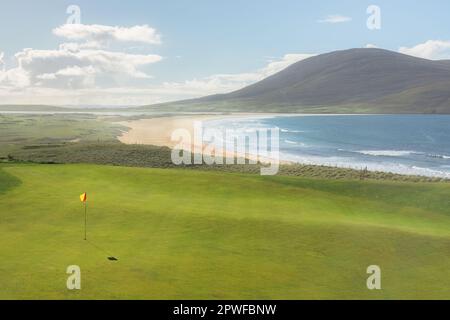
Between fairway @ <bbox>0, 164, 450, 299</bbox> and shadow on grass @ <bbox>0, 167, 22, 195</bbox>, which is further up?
shadow on grass @ <bbox>0, 167, 22, 195</bbox>

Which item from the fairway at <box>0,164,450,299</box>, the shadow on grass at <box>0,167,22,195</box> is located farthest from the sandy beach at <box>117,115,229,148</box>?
the fairway at <box>0,164,450,299</box>

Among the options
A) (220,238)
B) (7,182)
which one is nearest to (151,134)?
(7,182)

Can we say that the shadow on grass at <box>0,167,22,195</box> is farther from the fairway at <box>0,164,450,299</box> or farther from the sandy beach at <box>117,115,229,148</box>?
the sandy beach at <box>117,115,229,148</box>

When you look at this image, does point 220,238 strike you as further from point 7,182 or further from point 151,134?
point 151,134

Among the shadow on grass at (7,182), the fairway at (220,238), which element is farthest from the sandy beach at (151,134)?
the fairway at (220,238)

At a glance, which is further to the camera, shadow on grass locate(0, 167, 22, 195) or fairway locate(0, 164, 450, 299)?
shadow on grass locate(0, 167, 22, 195)

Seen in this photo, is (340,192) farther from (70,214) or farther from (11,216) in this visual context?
(11,216)

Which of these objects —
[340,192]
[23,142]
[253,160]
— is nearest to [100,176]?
[340,192]

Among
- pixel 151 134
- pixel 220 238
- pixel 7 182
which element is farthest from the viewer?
pixel 151 134
